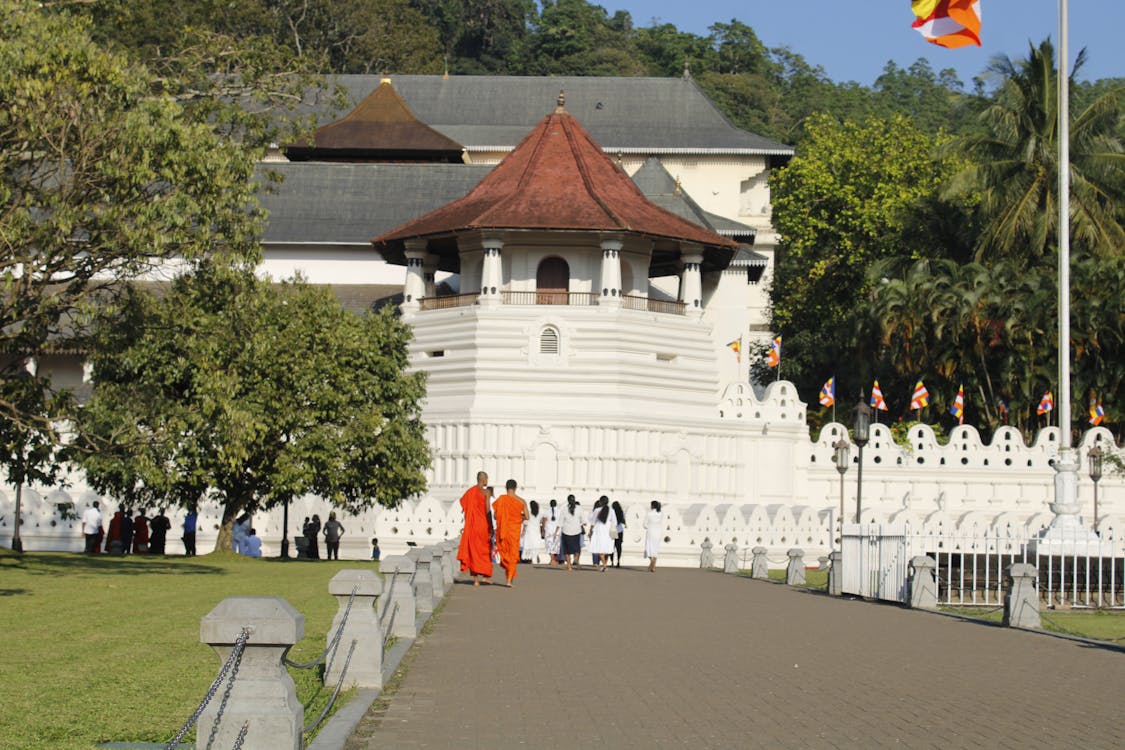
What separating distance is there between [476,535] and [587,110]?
58581 millimetres

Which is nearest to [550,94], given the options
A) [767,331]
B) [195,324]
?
[767,331]

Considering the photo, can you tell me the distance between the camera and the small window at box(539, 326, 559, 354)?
1790 inches

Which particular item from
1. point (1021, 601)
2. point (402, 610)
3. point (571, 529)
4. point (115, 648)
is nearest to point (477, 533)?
point (1021, 601)

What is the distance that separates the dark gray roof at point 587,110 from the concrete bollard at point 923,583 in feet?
177

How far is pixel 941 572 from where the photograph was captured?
22797mm

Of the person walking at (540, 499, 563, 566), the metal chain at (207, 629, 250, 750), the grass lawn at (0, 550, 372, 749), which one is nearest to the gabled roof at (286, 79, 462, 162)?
the person walking at (540, 499, 563, 566)

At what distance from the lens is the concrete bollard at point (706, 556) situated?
35.5 metres

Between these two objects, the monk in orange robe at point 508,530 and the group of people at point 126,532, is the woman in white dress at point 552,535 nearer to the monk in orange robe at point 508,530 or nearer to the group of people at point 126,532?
the group of people at point 126,532

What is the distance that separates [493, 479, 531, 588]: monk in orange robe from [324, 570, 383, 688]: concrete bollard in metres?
12.4

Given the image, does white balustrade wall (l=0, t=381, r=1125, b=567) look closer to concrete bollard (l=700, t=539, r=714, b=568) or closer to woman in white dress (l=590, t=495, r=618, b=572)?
concrete bollard (l=700, t=539, r=714, b=568)

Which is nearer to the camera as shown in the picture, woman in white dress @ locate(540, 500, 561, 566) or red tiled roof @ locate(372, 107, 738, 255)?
woman in white dress @ locate(540, 500, 561, 566)

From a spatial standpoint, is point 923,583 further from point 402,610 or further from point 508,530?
point 402,610

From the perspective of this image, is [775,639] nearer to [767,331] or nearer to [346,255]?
[346,255]

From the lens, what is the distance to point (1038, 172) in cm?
5197
